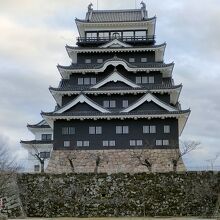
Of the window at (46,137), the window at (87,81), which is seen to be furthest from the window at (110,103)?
the window at (46,137)

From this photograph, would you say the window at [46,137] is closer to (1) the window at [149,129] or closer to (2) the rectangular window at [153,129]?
(1) the window at [149,129]

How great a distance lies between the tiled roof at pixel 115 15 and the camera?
2203 inches

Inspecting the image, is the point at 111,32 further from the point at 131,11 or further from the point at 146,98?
the point at 146,98

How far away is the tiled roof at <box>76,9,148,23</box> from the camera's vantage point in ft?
184

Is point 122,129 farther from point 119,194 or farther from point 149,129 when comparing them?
point 119,194

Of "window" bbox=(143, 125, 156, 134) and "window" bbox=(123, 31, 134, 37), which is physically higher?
"window" bbox=(123, 31, 134, 37)

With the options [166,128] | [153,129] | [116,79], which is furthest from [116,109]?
[166,128]

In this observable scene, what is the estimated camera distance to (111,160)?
155 feet

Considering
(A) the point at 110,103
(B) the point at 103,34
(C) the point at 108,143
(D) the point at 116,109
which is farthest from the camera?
(B) the point at 103,34

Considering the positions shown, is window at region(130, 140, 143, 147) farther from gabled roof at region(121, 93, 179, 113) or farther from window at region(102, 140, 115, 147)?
gabled roof at region(121, 93, 179, 113)

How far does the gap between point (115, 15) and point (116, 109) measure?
44.3ft

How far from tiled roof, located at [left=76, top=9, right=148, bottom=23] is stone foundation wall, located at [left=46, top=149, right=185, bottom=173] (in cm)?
1576

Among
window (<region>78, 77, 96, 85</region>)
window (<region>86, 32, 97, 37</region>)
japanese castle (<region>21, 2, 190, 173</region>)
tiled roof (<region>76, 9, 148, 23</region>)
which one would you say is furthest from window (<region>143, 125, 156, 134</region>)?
tiled roof (<region>76, 9, 148, 23</region>)

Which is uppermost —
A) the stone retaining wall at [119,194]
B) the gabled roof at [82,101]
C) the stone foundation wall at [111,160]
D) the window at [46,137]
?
the gabled roof at [82,101]
